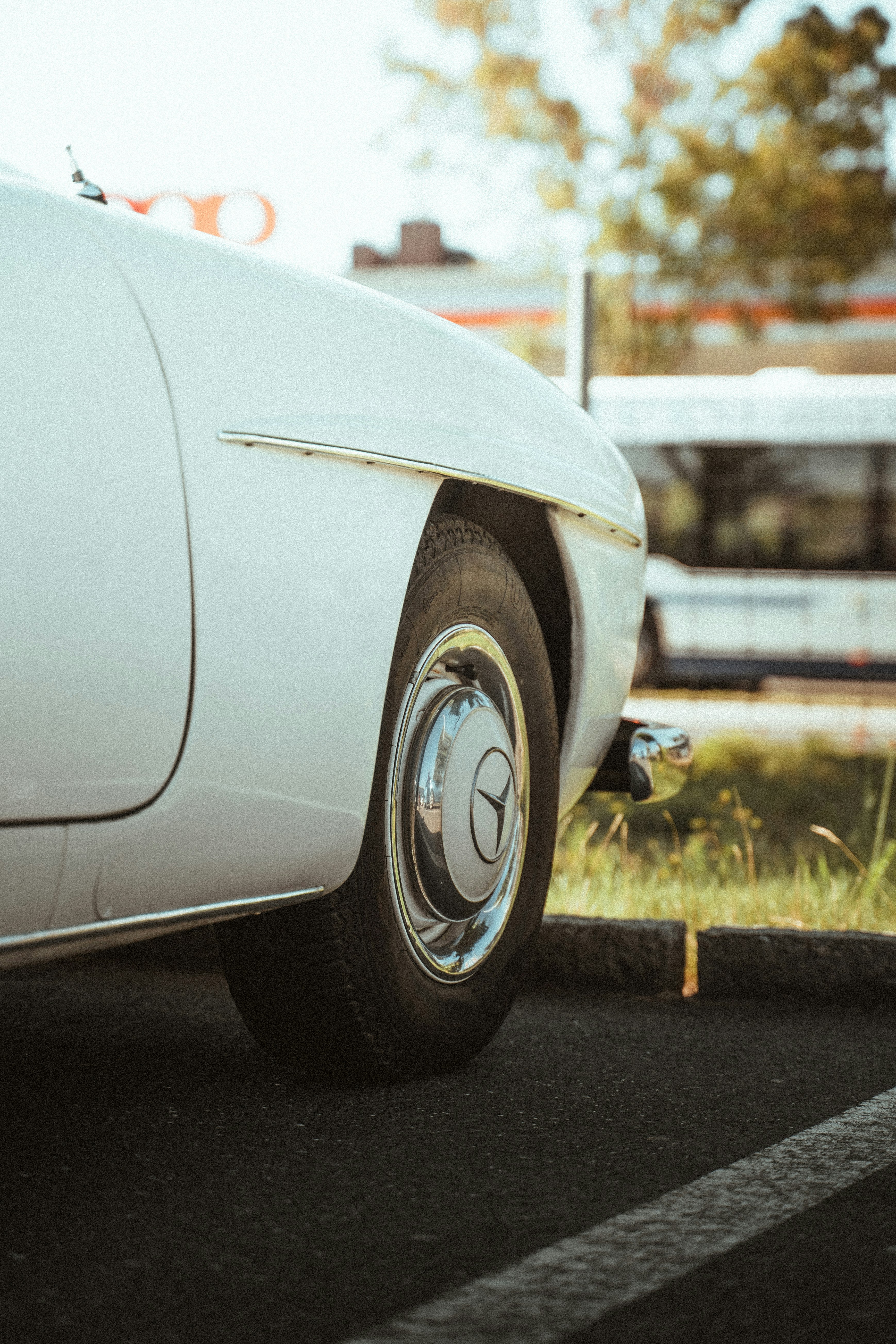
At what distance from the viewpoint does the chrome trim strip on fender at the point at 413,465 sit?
2162mm

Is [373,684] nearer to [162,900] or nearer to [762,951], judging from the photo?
[162,900]

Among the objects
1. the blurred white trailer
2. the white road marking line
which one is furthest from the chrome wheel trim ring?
the blurred white trailer

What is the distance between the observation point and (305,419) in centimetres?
226

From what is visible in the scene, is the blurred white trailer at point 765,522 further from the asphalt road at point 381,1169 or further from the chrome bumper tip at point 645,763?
the asphalt road at point 381,1169

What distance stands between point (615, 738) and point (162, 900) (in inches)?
58.7

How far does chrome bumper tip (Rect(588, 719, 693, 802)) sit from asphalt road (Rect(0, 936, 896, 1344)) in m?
0.47

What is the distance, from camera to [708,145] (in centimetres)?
1864

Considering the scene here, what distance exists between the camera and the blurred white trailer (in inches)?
589

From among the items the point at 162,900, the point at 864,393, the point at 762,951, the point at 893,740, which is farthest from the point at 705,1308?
the point at 864,393

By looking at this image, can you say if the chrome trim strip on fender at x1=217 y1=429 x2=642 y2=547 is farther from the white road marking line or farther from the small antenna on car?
the white road marking line

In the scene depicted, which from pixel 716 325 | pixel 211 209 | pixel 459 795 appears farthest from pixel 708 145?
pixel 459 795

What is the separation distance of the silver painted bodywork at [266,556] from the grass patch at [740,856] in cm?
106

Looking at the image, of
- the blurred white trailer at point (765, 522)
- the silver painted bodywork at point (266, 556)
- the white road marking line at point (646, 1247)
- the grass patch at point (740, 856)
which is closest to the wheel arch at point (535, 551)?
the silver painted bodywork at point (266, 556)

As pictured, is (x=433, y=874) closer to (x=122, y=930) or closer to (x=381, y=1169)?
(x=381, y=1169)
